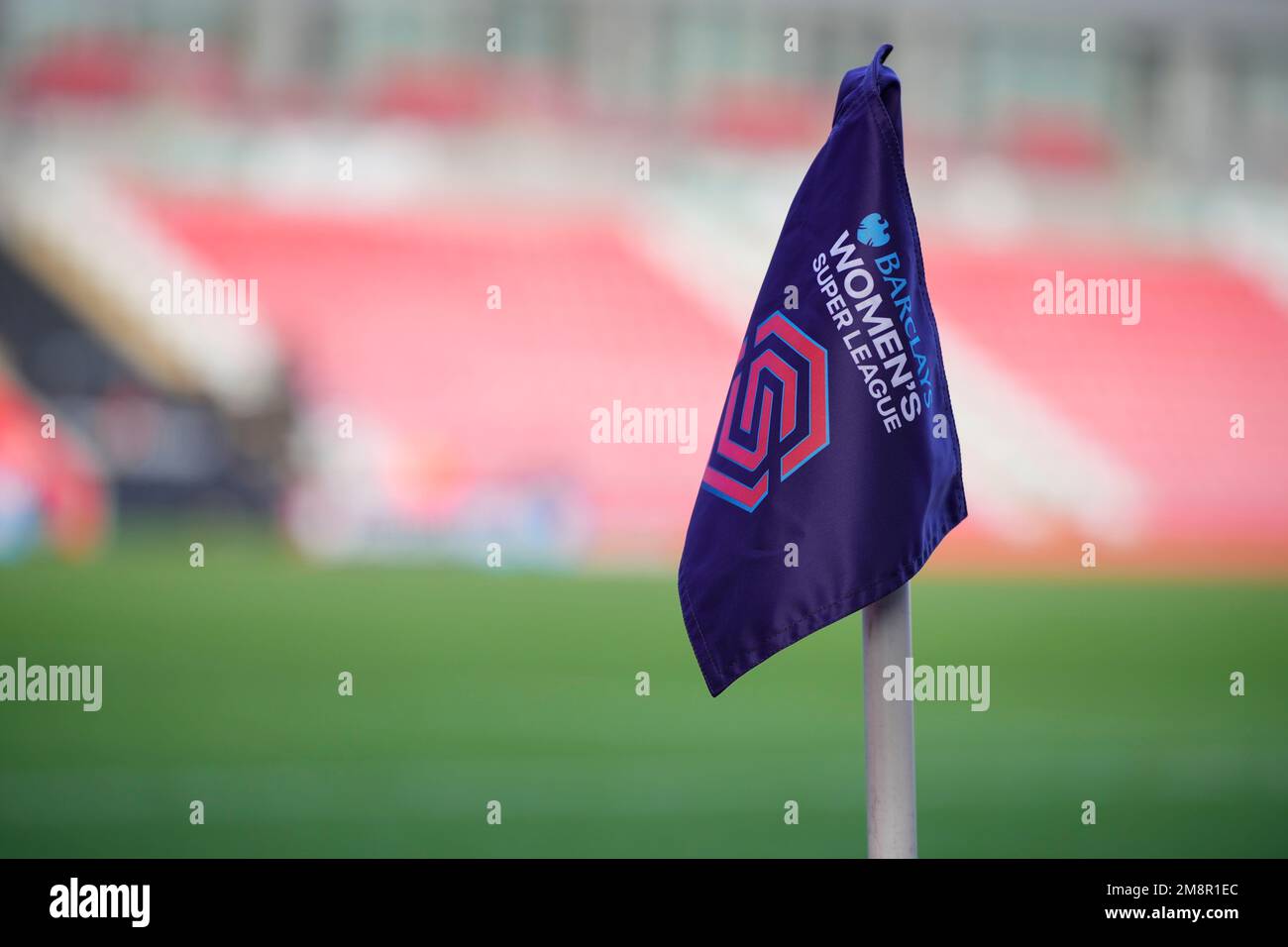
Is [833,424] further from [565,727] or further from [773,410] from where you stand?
[565,727]

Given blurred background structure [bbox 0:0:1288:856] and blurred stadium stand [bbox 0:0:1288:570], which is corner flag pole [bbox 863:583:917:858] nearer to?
blurred background structure [bbox 0:0:1288:856]

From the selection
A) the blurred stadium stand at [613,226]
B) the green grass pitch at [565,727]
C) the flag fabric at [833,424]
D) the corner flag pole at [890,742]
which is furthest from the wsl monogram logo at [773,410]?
the blurred stadium stand at [613,226]

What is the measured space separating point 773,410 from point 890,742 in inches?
10.1

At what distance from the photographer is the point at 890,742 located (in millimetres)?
940

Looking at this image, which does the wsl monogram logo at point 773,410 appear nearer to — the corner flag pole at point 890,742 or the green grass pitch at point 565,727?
the corner flag pole at point 890,742

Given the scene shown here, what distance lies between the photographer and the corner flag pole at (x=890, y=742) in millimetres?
938

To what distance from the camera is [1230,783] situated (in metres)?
4.41

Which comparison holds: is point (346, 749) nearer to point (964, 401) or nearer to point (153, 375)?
point (153, 375)

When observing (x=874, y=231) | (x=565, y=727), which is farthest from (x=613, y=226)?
(x=874, y=231)

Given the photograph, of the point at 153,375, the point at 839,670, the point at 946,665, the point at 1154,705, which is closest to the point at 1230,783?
the point at 1154,705

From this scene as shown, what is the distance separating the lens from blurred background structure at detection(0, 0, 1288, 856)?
401 inches

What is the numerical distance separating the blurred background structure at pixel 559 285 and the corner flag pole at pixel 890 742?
7.53 metres

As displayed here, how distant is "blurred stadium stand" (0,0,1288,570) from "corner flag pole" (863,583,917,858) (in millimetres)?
9808
